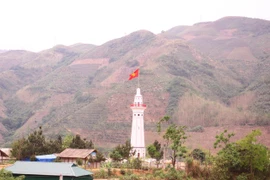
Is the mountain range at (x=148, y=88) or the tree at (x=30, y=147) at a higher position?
the mountain range at (x=148, y=88)

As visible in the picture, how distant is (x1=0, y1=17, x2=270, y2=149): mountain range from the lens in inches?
3388

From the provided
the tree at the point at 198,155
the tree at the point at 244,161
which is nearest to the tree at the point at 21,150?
the tree at the point at 198,155

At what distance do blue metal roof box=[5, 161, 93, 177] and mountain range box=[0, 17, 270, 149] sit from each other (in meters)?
22.2

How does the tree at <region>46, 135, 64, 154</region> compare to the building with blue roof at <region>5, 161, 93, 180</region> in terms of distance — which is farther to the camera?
the tree at <region>46, 135, 64, 154</region>

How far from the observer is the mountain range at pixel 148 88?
8606cm

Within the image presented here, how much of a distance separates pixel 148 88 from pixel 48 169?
2536 inches

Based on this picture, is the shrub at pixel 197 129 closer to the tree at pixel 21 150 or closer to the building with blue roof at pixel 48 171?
the tree at pixel 21 150

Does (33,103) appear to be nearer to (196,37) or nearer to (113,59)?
(113,59)

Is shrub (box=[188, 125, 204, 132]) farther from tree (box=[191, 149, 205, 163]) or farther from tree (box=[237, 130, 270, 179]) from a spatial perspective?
tree (box=[237, 130, 270, 179])

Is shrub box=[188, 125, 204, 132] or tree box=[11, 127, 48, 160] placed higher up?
shrub box=[188, 125, 204, 132]

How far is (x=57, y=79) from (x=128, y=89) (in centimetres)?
4284

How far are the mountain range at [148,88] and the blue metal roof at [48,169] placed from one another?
22212 millimetres

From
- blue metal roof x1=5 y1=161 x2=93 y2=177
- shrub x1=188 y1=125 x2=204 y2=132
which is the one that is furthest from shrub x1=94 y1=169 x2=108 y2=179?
shrub x1=188 y1=125 x2=204 y2=132

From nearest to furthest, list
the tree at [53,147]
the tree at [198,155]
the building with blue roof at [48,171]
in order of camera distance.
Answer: the building with blue roof at [48,171], the tree at [53,147], the tree at [198,155]
